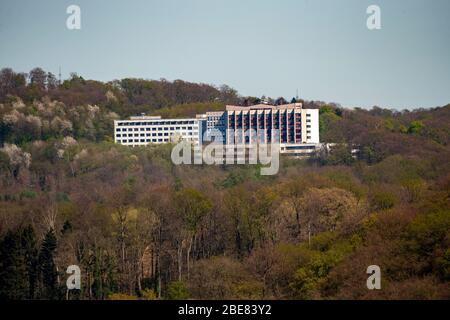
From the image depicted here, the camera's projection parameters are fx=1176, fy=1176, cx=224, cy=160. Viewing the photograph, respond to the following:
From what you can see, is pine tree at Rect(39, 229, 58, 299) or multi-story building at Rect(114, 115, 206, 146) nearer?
pine tree at Rect(39, 229, 58, 299)

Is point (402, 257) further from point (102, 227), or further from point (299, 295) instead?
point (102, 227)

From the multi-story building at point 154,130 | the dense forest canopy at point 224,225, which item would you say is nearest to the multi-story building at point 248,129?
the multi-story building at point 154,130

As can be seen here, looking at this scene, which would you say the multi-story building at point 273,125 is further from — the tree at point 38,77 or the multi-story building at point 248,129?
the tree at point 38,77

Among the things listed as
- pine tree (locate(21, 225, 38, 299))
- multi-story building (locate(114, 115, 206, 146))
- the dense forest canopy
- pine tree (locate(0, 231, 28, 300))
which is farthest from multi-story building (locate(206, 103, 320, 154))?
pine tree (locate(0, 231, 28, 300))

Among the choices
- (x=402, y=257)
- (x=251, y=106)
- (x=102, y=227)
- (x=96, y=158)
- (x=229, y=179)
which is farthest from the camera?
(x=251, y=106)

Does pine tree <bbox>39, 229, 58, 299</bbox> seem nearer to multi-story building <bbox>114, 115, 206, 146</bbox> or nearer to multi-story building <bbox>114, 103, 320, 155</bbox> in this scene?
multi-story building <bbox>114, 103, 320, 155</bbox>
